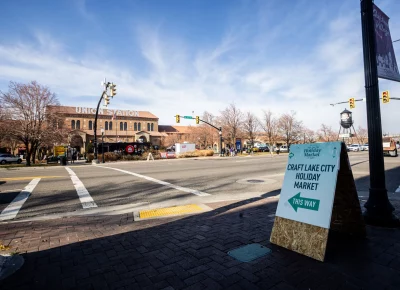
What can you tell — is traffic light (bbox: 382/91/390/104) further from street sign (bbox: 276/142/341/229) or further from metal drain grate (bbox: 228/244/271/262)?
metal drain grate (bbox: 228/244/271/262)

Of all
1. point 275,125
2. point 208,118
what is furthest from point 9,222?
point 208,118

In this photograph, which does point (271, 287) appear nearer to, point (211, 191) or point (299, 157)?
point (299, 157)

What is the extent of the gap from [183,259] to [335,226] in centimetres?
256

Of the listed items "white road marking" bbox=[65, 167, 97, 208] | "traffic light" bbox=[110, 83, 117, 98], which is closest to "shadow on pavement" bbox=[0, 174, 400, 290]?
"white road marking" bbox=[65, 167, 97, 208]

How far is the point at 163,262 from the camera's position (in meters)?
3.08

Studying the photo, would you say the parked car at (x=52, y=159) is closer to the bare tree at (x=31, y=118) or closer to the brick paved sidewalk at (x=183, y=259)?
the bare tree at (x=31, y=118)

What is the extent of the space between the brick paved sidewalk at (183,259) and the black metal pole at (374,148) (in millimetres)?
294

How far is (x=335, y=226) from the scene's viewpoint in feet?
12.5

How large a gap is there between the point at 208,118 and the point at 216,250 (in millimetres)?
67756

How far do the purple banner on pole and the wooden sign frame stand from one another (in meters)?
2.34

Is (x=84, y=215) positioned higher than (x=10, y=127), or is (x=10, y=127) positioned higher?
(x=10, y=127)

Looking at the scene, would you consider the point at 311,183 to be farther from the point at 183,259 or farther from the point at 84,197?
the point at 84,197

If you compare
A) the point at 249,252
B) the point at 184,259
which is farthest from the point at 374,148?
the point at 184,259

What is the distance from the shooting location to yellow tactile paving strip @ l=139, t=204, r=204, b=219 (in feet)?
17.8
